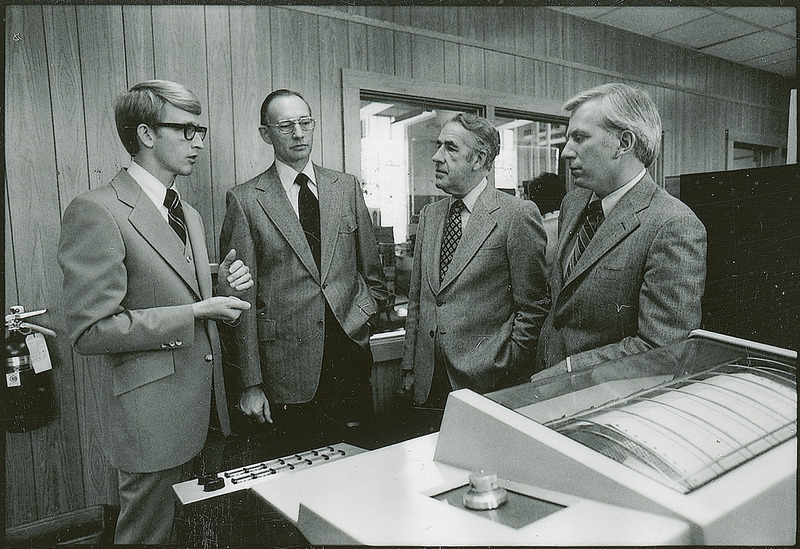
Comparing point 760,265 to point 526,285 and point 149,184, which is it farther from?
point 149,184

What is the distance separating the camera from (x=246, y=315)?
2047mm

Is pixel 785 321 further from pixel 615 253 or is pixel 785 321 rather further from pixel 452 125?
pixel 452 125

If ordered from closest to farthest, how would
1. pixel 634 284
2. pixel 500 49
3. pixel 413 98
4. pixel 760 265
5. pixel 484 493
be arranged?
pixel 484 493
pixel 634 284
pixel 760 265
pixel 413 98
pixel 500 49

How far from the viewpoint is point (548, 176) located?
3.62 metres

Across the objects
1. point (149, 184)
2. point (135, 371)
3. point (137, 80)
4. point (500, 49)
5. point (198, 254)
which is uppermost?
point (500, 49)

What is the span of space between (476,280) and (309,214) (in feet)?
2.51

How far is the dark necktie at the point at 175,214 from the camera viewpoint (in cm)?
167

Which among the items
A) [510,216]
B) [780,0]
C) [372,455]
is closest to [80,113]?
[510,216]

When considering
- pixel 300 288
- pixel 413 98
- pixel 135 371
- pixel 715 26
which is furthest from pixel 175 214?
pixel 715 26

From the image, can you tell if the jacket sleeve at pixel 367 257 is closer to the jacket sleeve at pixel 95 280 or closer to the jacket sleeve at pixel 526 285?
the jacket sleeve at pixel 526 285

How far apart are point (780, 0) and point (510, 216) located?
1.12 meters

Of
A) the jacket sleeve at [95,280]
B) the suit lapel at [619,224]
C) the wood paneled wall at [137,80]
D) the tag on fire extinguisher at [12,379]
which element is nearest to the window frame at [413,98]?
the wood paneled wall at [137,80]

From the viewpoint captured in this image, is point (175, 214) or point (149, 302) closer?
point (149, 302)

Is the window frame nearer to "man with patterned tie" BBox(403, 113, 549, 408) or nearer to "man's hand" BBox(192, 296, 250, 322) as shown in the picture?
"man with patterned tie" BBox(403, 113, 549, 408)
